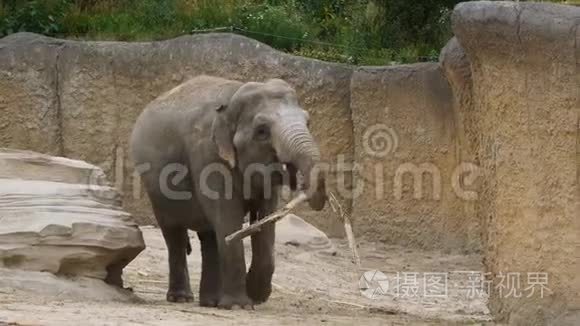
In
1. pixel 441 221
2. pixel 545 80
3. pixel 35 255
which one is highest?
pixel 545 80

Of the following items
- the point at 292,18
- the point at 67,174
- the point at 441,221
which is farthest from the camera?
the point at 292,18

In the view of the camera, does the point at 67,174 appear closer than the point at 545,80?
No

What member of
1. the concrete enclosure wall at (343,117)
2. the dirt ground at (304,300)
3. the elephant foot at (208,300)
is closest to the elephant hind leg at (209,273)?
the elephant foot at (208,300)

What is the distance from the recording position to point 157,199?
10250 millimetres

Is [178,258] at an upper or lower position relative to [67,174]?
lower

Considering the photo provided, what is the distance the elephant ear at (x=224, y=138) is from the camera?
948 centimetres

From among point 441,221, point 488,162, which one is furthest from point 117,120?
point 488,162

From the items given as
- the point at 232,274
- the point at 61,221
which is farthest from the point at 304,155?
the point at 61,221

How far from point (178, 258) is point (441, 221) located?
352 centimetres

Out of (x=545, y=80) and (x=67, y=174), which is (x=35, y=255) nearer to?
(x=67, y=174)

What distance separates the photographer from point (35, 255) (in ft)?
30.2

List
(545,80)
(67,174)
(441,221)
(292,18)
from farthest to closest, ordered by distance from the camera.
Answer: (292,18) → (441,221) → (67,174) → (545,80)

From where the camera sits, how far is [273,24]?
51.5 feet

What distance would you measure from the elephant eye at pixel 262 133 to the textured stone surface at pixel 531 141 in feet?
4.35
